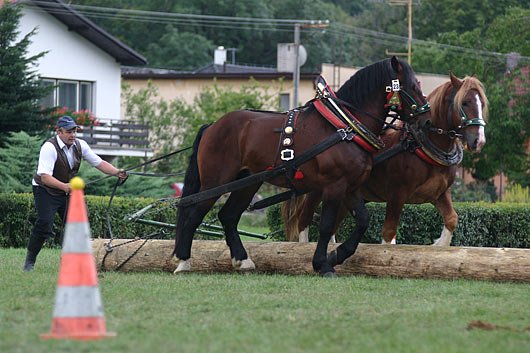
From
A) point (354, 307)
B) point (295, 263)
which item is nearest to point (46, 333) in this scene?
point (354, 307)

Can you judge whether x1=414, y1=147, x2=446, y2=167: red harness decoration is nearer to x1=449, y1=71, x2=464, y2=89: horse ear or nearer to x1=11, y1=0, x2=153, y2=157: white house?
x1=449, y1=71, x2=464, y2=89: horse ear

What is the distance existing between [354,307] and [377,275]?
2.79 metres

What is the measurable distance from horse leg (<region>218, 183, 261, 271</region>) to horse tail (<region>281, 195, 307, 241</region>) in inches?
60.8

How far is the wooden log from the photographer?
11.2 metres

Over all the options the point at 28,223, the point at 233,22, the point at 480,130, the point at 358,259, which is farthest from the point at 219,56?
the point at 358,259

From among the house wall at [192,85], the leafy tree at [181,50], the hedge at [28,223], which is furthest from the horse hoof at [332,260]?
the leafy tree at [181,50]

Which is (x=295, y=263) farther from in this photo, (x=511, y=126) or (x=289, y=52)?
(x=289, y=52)

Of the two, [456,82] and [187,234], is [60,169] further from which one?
[456,82]

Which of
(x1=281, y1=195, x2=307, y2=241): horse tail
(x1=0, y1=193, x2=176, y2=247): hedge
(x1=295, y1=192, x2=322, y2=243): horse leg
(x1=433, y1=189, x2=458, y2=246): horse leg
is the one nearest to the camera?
(x1=433, y1=189, x2=458, y2=246): horse leg

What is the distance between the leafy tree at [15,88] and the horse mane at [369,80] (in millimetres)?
14466

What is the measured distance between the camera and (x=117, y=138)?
112 feet

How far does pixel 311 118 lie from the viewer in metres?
11.7

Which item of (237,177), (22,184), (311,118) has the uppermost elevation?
(311,118)

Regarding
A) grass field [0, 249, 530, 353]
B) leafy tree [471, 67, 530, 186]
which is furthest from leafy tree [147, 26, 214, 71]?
grass field [0, 249, 530, 353]
